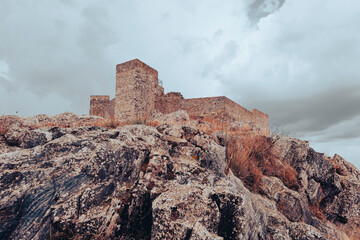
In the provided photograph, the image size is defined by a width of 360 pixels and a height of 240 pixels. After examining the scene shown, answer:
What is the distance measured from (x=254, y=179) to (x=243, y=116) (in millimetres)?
12653

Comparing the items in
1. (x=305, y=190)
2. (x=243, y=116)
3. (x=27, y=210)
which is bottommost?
(x=305, y=190)

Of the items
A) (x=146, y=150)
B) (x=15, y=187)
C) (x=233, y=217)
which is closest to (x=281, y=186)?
(x=233, y=217)

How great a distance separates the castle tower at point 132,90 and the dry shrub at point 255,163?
323 inches

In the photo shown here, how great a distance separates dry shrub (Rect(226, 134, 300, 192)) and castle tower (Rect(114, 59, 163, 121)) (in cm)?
821

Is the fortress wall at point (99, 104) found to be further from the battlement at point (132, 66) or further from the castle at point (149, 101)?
the battlement at point (132, 66)

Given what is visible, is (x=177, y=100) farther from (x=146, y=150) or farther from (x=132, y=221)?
(x=132, y=221)

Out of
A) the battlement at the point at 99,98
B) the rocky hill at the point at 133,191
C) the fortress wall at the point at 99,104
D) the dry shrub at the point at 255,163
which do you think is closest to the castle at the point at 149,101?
the fortress wall at the point at 99,104

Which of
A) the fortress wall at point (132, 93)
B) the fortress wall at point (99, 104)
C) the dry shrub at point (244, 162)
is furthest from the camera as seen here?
the fortress wall at point (99, 104)

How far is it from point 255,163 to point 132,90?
9.71 meters

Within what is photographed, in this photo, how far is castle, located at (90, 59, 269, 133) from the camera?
13.1 metres

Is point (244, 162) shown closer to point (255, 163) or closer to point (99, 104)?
point (255, 163)

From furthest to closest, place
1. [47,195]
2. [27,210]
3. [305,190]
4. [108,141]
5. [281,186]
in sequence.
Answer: [305,190] < [281,186] < [108,141] < [47,195] < [27,210]

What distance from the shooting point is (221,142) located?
218 inches

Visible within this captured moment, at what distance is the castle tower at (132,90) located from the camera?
13070mm
